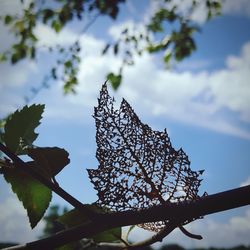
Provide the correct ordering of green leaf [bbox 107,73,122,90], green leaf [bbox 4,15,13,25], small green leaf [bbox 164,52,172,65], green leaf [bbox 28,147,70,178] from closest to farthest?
green leaf [bbox 28,147,70,178], small green leaf [bbox 164,52,172,65], green leaf [bbox 107,73,122,90], green leaf [bbox 4,15,13,25]

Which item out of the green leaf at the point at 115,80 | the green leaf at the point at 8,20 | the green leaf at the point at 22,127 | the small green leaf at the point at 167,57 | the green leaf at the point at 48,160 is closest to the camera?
the green leaf at the point at 48,160

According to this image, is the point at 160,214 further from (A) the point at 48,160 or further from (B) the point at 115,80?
(B) the point at 115,80

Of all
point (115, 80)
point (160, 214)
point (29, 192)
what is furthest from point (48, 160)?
point (115, 80)

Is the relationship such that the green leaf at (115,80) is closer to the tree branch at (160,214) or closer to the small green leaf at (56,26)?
the small green leaf at (56,26)

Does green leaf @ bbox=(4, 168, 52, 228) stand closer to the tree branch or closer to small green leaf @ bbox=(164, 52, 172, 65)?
the tree branch

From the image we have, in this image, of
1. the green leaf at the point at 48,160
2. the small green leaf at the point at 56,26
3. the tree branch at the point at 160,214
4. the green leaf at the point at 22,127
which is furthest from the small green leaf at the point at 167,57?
the tree branch at the point at 160,214

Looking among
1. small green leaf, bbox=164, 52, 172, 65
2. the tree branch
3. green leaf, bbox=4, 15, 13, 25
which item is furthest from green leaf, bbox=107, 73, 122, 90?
the tree branch

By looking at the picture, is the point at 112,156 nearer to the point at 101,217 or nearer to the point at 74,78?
the point at 101,217
